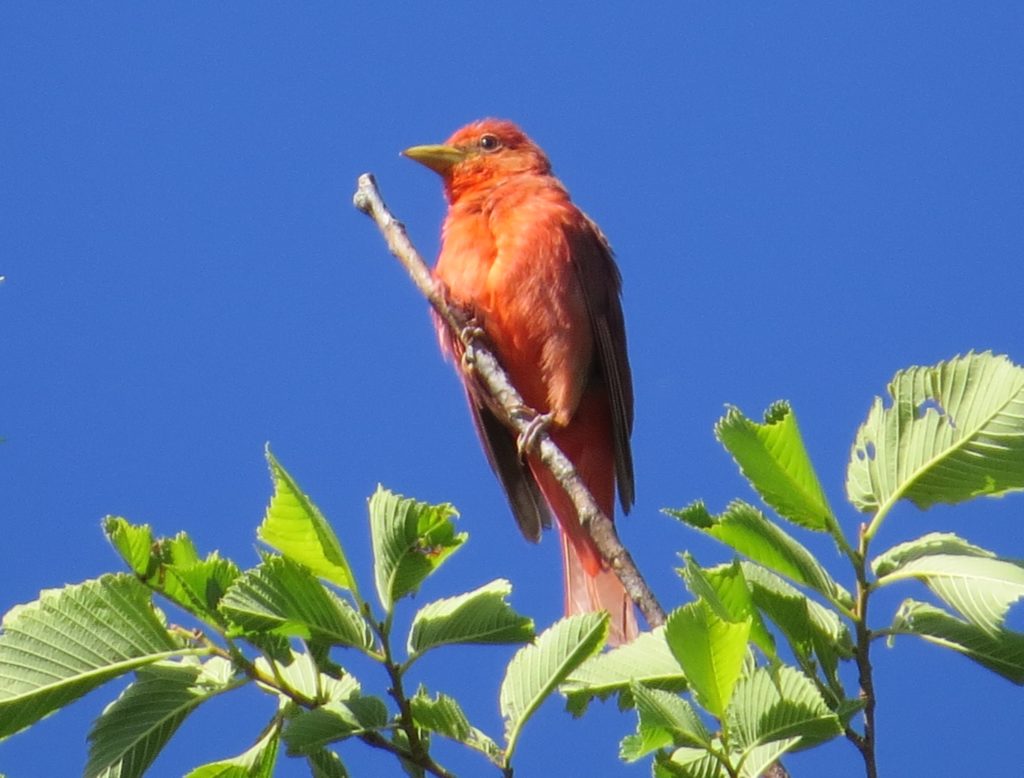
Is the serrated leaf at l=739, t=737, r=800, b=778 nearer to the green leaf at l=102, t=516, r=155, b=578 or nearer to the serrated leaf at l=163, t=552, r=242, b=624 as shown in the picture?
the serrated leaf at l=163, t=552, r=242, b=624

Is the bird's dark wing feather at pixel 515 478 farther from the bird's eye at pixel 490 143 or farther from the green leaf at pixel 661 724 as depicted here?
the green leaf at pixel 661 724

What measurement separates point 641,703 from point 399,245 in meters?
2.05

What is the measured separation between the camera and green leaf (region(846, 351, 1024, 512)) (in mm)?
1898

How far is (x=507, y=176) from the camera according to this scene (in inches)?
257

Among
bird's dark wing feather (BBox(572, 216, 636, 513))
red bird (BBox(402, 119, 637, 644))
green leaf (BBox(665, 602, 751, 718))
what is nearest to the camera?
green leaf (BBox(665, 602, 751, 718))

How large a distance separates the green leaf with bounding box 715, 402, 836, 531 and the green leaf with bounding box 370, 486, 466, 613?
397 mm

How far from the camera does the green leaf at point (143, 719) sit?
2.03 m

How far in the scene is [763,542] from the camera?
1.96 metres

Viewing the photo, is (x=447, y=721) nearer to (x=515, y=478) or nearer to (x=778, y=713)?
(x=778, y=713)

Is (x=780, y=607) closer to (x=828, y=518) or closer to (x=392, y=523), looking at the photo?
Result: (x=828, y=518)

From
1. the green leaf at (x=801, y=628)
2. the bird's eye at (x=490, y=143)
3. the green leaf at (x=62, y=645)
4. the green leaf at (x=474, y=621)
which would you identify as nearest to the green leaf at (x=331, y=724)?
the green leaf at (x=474, y=621)


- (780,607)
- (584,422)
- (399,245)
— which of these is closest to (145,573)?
A: (780,607)

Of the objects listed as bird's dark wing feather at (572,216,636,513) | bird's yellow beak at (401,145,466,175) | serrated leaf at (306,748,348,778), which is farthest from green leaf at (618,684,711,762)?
bird's yellow beak at (401,145,466,175)

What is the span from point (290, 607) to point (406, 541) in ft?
0.62
